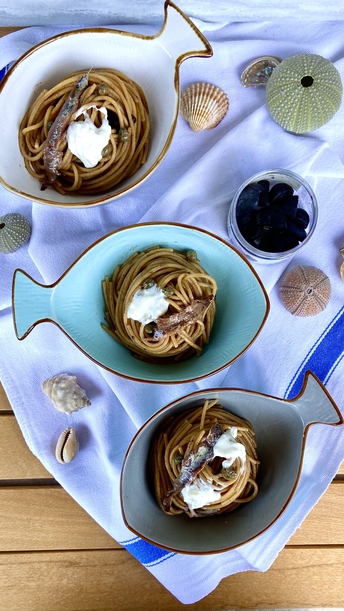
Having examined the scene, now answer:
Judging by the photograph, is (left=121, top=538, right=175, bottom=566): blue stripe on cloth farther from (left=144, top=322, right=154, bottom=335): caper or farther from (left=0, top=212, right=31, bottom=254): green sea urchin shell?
(left=0, top=212, right=31, bottom=254): green sea urchin shell

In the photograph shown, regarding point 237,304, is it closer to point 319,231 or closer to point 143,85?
point 319,231

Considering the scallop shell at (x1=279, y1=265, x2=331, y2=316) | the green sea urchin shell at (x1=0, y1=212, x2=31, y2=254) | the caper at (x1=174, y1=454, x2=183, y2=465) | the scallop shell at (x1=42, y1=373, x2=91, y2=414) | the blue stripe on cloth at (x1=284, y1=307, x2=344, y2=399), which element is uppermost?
the scallop shell at (x1=279, y1=265, x2=331, y2=316)

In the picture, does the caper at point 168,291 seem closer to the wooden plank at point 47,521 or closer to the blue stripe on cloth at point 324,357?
the blue stripe on cloth at point 324,357

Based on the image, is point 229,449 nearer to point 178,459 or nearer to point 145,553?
point 178,459

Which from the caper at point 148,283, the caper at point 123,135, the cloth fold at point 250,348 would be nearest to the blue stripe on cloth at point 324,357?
the cloth fold at point 250,348

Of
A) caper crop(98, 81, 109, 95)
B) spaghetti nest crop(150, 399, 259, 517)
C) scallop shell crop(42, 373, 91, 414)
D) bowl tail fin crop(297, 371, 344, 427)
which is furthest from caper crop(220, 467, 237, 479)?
caper crop(98, 81, 109, 95)

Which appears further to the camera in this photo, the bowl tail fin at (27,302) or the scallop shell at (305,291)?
the scallop shell at (305,291)
